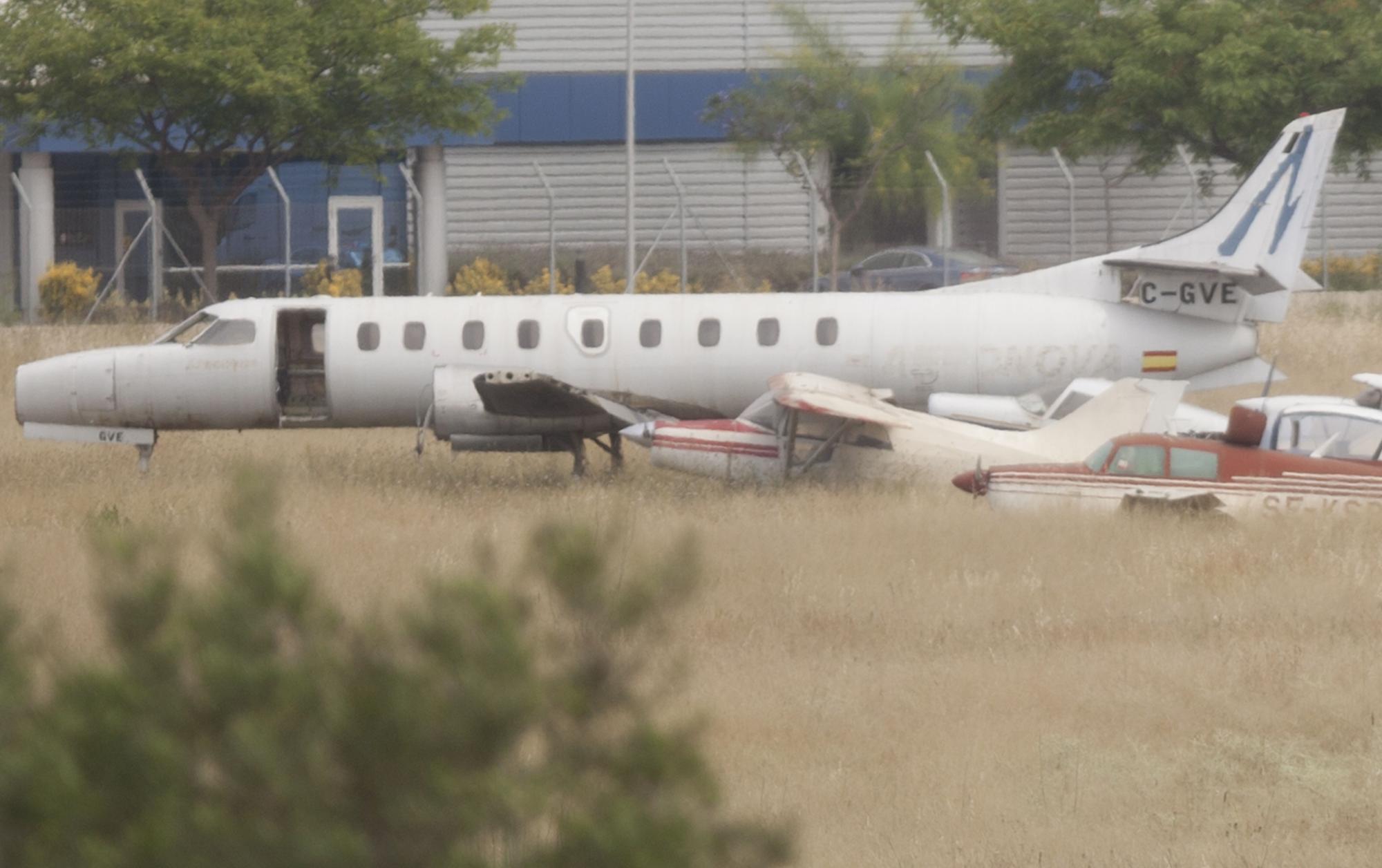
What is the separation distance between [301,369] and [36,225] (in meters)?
21.7

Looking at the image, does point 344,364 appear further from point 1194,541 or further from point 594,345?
point 1194,541

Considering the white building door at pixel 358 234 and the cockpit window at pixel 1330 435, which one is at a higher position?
the white building door at pixel 358 234

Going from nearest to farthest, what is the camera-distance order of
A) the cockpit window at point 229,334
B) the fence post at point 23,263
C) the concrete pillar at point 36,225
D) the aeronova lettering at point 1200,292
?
the aeronova lettering at point 1200,292
the cockpit window at point 229,334
the concrete pillar at point 36,225
the fence post at point 23,263

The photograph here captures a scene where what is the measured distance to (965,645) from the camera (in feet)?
41.8

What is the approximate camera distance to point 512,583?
3.66 metres

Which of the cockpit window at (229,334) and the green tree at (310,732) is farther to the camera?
the cockpit window at (229,334)

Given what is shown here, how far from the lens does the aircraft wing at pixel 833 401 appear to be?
1839 cm

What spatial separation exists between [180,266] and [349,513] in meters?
23.2

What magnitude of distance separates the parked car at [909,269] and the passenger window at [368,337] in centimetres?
1727

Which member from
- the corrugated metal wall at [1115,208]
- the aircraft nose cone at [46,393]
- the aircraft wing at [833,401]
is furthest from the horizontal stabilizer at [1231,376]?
the corrugated metal wall at [1115,208]

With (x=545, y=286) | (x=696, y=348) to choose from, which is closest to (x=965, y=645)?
(x=696, y=348)

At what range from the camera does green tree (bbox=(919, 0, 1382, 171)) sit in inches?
1278

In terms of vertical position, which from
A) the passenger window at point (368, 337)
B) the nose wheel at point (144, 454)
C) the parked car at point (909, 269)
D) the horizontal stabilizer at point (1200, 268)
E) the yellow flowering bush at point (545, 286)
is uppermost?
the parked car at point (909, 269)

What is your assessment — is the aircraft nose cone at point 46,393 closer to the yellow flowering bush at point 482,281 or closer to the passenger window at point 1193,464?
the passenger window at point 1193,464
